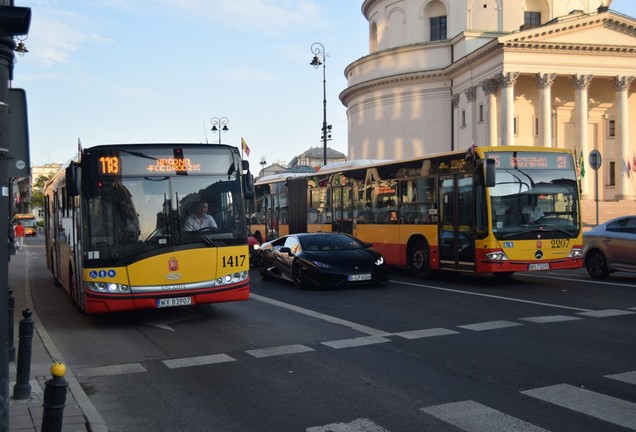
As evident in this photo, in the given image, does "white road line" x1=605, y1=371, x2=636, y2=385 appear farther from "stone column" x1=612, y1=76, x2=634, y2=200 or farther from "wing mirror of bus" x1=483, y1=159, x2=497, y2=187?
"stone column" x1=612, y1=76, x2=634, y2=200

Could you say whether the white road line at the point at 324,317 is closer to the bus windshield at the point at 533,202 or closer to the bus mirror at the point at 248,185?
the bus mirror at the point at 248,185

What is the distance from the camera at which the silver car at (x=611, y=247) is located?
1731cm

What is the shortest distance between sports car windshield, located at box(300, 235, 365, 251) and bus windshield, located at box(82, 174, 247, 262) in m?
5.53

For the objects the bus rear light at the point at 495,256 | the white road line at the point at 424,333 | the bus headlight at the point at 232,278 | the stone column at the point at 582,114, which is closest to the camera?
the white road line at the point at 424,333

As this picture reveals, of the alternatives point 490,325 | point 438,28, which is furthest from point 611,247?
point 438,28

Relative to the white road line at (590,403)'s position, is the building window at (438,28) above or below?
above

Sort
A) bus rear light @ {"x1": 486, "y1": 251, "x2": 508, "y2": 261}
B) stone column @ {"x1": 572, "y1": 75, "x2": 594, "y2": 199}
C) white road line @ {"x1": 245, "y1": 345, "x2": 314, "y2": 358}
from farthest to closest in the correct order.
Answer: stone column @ {"x1": 572, "y1": 75, "x2": 594, "y2": 199} < bus rear light @ {"x1": 486, "y1": 251, "x2": 508, "y2": 261} < white road line @ {"x1": 245, "y1": 345, "x2": 314, "y2": 358}

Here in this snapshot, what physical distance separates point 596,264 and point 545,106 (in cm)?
3821

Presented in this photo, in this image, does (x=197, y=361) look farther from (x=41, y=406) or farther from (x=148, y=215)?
(x=148, y=215)

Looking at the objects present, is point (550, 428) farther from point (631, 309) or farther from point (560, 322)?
point (631, 309)

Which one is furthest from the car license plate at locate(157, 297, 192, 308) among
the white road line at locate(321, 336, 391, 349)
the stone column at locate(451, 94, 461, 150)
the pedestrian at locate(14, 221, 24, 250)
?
the stone column at locate(451, 94, 461, 150)

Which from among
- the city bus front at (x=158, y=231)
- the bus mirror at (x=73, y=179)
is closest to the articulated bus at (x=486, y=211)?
the city bus front at (x=158, y=231)

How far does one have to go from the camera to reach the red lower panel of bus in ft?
35.3

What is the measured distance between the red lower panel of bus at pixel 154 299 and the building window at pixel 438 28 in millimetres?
58003
